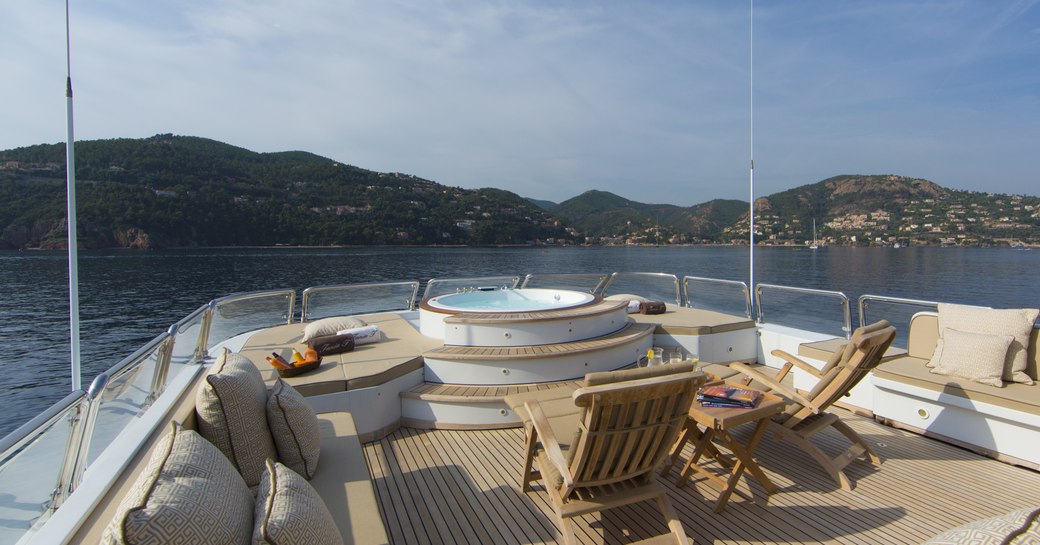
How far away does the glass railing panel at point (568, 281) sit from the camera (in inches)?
283

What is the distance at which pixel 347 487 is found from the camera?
2.18 metres

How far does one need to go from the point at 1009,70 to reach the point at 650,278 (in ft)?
59.0

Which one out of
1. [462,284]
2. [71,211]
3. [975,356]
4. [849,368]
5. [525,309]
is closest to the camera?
[849,368]

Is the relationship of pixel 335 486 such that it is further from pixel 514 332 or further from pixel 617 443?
pixel 514 332

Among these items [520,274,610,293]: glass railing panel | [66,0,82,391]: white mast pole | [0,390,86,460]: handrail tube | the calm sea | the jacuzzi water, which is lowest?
the calm sea

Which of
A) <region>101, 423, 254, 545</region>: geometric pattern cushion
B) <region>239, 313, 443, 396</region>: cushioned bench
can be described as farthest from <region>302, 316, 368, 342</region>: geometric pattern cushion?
<region>101, 423, 254, 545</region>: geometric pattern cushion

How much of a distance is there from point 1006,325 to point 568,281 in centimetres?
474

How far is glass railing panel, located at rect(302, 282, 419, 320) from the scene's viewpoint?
582 centimetres

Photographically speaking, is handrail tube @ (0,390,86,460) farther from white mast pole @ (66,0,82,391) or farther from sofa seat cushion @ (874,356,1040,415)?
sofa seat cushion @ (874,356,1040,415)

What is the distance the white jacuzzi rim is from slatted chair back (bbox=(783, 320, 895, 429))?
2.40 m

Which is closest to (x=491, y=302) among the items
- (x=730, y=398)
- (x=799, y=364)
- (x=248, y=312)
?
(x=248, y=312)

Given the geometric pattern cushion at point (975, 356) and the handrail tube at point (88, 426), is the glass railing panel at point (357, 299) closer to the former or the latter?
the handrail tube at point (88, 426)

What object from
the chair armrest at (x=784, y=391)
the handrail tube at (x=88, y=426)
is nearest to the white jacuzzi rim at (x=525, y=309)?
the chair armrest at (x=784, y=391)

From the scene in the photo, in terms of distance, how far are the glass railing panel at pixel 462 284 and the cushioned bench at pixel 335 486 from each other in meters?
3.67
